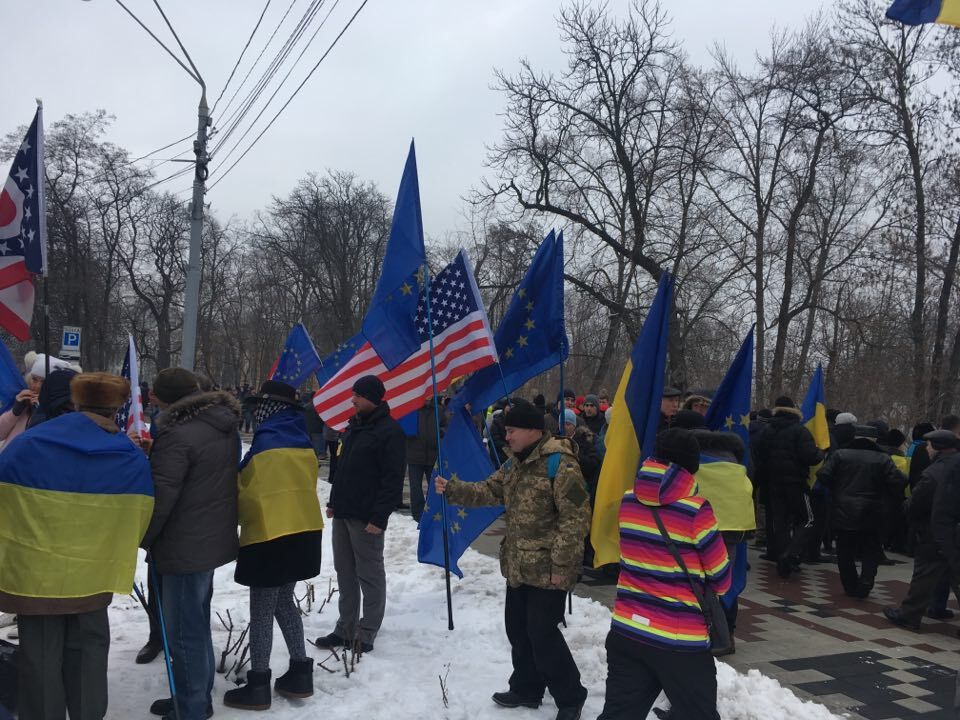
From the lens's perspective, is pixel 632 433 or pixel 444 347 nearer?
pixel 632 433

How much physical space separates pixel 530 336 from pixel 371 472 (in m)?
1.93

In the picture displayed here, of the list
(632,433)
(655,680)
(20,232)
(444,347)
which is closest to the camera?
(655,680)

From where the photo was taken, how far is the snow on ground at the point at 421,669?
15.3ft

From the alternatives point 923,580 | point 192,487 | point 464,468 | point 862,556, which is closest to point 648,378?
point 464,468

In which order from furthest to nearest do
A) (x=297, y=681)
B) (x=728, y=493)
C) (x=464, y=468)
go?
(x=464, y=468), (x=728, y=493), (x=297, y=681)

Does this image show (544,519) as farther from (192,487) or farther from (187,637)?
(187,637)

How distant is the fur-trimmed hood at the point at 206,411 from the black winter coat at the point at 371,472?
140 centimetres

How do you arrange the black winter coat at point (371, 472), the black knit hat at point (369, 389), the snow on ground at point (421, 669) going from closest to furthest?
the snow on ground at point (421, 669) → the black winter coat at point (371, 472) → the black knit hat at point (369, 389)

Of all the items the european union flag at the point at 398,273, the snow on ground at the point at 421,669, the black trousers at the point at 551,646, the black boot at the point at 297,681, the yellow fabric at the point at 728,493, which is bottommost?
the snow on ground at the point at 421,669

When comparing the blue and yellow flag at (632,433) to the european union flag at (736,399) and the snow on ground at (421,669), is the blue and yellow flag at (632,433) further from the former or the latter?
the european union flag at (736,399)

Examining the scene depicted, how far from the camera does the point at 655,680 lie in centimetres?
359

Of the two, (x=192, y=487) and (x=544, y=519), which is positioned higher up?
(x=192, y=487)

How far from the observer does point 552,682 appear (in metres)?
4.36

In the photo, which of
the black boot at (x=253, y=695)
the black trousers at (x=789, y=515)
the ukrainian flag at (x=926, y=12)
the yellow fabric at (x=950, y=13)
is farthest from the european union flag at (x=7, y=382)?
the black trousers at (x=789, y=515)
